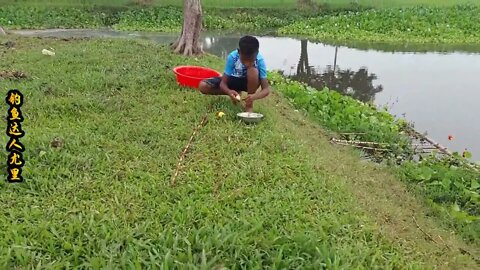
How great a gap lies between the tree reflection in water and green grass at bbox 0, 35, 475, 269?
12.0ft

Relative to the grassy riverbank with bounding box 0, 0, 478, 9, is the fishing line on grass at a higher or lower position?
lower

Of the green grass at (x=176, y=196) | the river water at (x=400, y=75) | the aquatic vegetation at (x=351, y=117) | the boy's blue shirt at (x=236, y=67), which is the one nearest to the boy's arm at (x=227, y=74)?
the boy's blue shirt at (x=236, y=67)

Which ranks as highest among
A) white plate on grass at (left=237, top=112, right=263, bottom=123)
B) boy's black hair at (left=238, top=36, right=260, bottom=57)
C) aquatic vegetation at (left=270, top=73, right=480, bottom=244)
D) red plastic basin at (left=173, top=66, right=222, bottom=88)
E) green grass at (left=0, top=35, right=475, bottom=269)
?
boy's black hair at (left=238, top=36, right=260, bottom=57)

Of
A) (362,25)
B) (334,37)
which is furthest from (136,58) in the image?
(362,25)

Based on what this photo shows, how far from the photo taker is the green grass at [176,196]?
265cm

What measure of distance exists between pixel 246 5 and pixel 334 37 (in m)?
5.66

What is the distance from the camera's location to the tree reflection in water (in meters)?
8.69

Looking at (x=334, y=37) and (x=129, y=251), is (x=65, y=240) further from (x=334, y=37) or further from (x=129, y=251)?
(x=334, y=37)

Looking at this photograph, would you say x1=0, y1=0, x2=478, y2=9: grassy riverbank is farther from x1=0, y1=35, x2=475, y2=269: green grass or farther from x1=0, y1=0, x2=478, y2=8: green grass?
x1=0, y1=35, x2=475, y2=269: green grass

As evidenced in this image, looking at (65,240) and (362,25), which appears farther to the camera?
(362,25)

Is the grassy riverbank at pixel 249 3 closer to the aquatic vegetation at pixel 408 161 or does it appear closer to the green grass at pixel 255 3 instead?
the green grass at pixel 255 3

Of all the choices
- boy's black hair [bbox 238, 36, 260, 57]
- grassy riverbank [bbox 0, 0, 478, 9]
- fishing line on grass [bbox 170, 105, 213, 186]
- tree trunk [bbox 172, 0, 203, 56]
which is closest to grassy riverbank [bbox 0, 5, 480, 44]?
grassy riverbank [bbox 0, 0, 478, 9]

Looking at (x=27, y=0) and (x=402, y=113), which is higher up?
(x=27, y=0)

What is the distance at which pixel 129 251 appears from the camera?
103 inches
